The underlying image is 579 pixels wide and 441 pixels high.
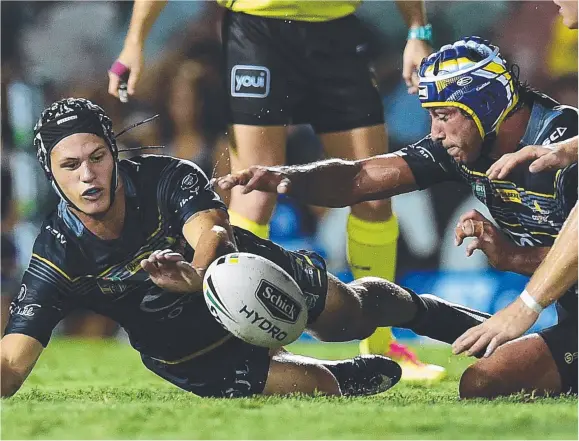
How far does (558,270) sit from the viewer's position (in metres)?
4.44

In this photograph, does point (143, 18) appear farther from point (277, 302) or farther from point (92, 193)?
point (277, 302)

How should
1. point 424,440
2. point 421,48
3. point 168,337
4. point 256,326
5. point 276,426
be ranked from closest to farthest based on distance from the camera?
point 424,440 → point 276,426 → point 256,326 → point 168,337 → point 421,48

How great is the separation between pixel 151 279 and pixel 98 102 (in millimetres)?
1078

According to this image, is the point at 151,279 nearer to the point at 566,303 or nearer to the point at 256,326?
the point at 256,326

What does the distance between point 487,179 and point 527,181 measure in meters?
0.20

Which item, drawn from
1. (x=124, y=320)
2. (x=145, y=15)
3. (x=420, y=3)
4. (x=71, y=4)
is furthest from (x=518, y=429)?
(x=71, y=4)

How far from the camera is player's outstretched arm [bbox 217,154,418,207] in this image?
5.06m

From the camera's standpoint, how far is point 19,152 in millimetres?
5445

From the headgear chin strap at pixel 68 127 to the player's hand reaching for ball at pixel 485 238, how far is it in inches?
63.6

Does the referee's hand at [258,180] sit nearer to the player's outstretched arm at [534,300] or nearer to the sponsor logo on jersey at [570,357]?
the player's outstretched arm at [534,300]

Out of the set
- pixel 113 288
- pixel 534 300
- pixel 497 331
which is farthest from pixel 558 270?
pixel 113 288

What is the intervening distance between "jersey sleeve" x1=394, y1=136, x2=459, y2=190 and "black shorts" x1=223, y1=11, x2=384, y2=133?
0.28 metres

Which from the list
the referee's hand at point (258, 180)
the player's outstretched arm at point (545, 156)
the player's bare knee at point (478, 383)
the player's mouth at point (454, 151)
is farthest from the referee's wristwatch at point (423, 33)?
the player's bare knee at point (478, 383)

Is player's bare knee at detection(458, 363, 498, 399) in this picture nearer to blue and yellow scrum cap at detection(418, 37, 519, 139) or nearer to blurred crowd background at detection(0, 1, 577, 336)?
blurred crowd background at detection(0, 1, 577, 336)
